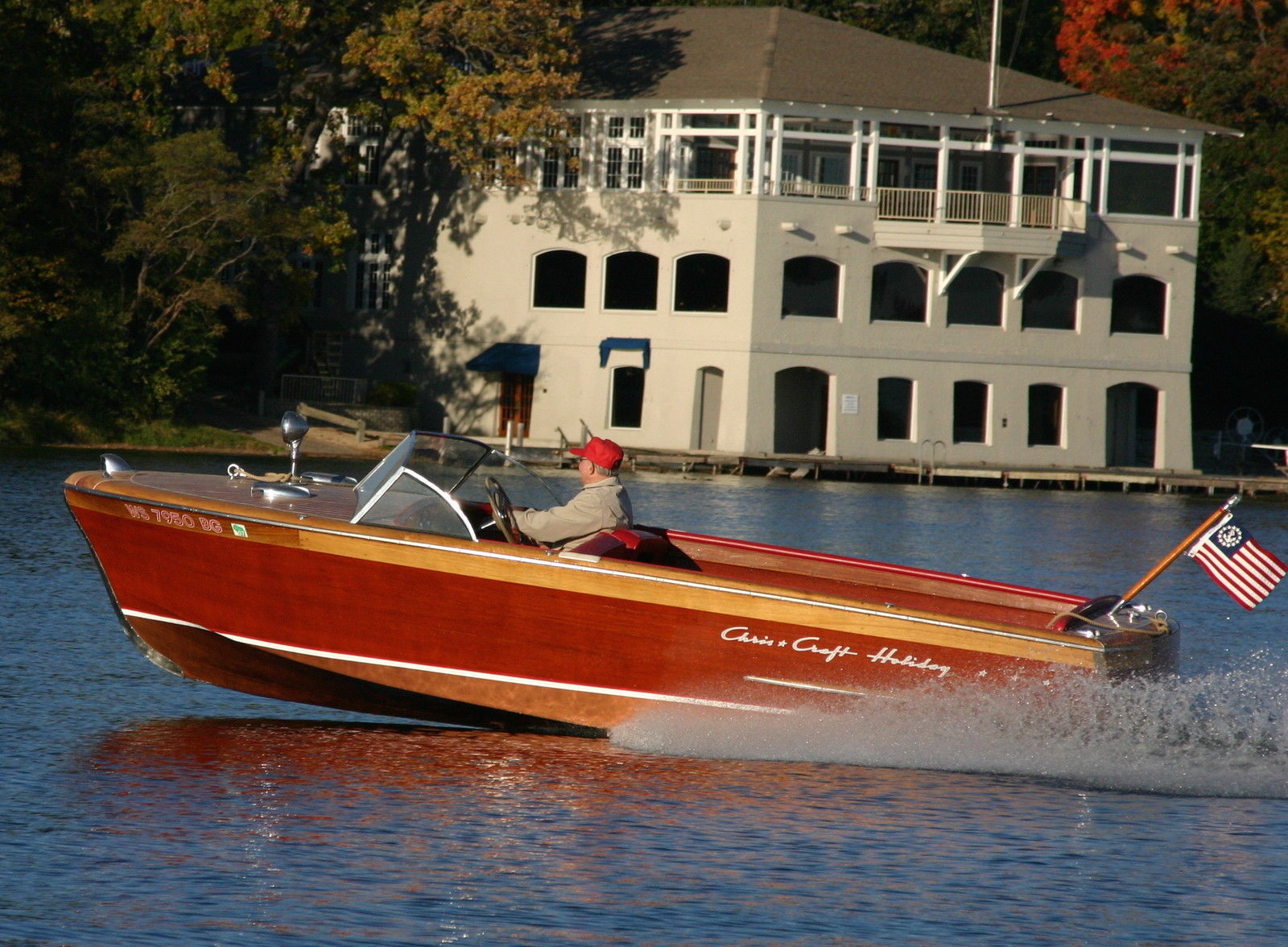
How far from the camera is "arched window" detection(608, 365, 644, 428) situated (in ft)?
161

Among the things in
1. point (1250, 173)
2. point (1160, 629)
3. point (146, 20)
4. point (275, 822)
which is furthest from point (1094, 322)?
point (275, 822)

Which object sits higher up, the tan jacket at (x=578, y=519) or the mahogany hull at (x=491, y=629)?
the tan jacket at (x=578, y=519)

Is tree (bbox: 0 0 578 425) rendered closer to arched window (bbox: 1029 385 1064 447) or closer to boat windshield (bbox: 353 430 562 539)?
arched window (bbox: 1029 385 1064 447)

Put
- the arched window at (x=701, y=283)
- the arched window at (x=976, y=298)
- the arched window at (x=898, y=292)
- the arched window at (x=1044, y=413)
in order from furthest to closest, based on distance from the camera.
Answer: the arched window at (x=1044, y=413)
the arched window at (x=976, y=298)
the arched window at (x=898, y=292)
the arched window at (x=701, y=283)

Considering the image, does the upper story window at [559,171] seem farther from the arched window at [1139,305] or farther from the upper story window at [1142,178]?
the arched window at [1139,305]

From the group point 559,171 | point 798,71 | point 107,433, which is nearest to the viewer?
point 107,433

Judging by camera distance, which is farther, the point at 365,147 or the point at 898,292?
the point at 365,147

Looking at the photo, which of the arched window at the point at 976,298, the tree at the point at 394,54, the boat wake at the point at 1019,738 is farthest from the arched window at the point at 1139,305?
the boat wake at the point at 1019,738

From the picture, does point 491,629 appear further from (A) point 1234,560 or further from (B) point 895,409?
(B) point 895,409

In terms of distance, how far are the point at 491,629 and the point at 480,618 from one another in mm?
108

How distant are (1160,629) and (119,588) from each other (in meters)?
7.06

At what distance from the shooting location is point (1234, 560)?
11250 mm

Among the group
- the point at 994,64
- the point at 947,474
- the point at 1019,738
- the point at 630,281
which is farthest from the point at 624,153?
the point at 1019,738

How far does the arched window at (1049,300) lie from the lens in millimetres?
49062
